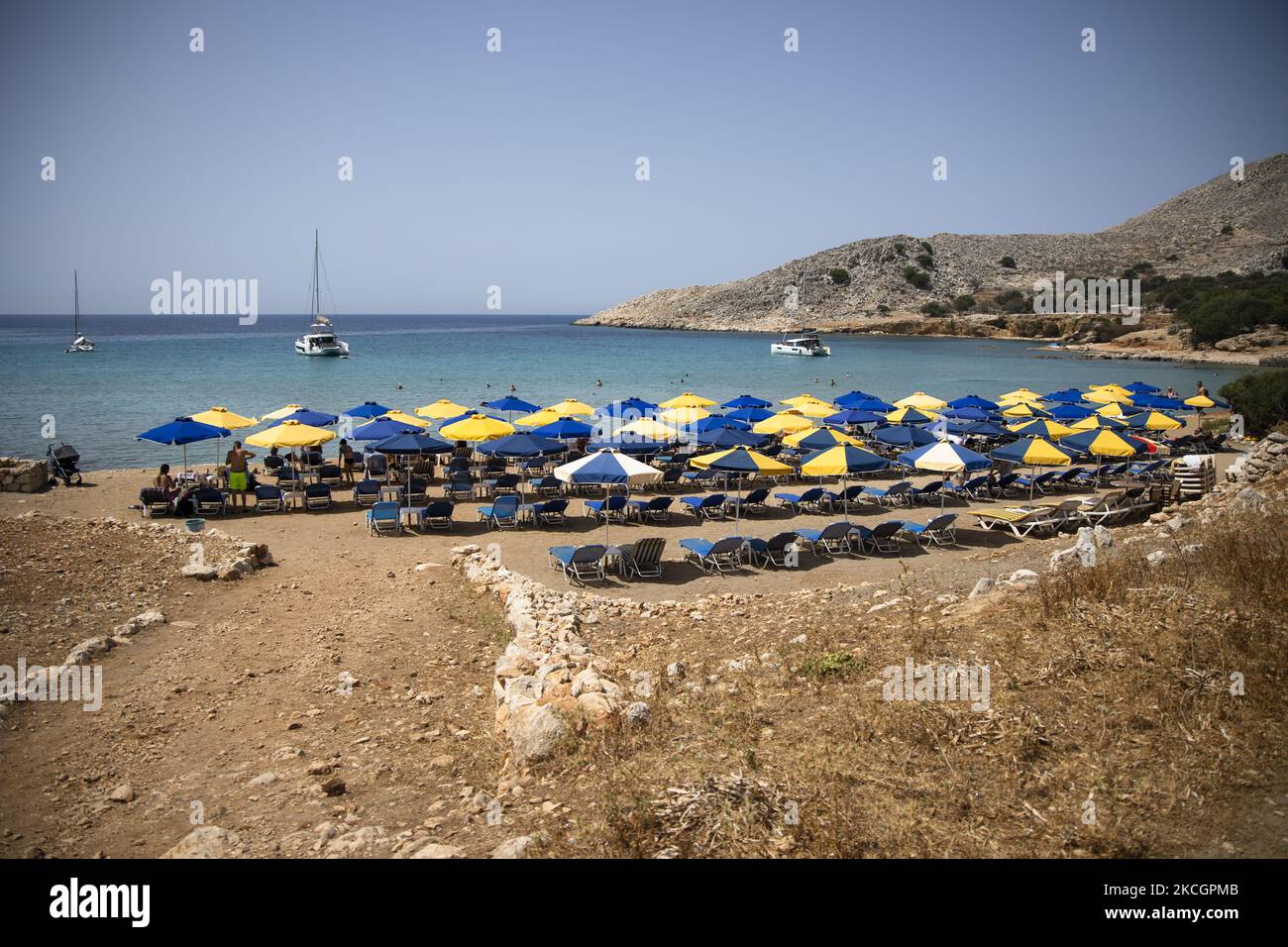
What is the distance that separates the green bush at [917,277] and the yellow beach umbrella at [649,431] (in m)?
112

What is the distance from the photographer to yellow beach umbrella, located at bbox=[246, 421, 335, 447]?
15969mm

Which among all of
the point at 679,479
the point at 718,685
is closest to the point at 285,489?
the point at 679,479

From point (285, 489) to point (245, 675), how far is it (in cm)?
946

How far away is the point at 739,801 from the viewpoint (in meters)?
4.54

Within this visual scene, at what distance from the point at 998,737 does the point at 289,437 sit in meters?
14.6

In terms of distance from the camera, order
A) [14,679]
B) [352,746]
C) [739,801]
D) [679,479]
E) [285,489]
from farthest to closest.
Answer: [679,479]
[285,489]
[14,679]
[352,746]
[739,801]

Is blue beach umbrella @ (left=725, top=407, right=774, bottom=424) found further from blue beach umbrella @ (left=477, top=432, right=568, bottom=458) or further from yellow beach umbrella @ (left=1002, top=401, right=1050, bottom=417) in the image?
blue beach umbrella @ (left=477, top=432, right=568, bottom=458)

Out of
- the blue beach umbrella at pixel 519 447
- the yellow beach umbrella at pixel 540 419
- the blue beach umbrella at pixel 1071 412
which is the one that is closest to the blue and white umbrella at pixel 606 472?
the blue beach umbrella at pixel 519 447

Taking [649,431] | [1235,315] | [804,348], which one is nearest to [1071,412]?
[649,431]

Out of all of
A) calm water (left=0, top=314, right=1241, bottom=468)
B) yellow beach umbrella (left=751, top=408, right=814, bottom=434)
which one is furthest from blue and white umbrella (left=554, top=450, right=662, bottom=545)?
calm water (left=0, top=314, right=1241, bottom=468)

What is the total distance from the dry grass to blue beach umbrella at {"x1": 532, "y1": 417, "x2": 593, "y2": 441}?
12.4 metres

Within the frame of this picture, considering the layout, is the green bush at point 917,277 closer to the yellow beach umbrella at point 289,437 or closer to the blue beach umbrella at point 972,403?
the blue beach umbrella at point 972,403

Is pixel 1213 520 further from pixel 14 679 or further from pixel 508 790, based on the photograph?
pixel 14 679

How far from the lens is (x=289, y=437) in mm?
16016
